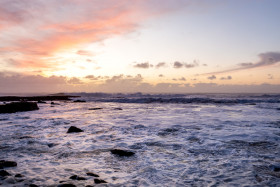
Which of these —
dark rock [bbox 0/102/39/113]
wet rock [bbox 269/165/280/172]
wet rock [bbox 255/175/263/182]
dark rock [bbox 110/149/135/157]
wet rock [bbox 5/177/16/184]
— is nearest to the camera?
wet rock [bbox 5/177/16/184]

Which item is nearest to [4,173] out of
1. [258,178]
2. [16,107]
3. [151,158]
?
[151,158]

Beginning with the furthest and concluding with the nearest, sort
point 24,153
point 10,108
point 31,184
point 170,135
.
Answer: point 10,108 → point 170,135 → point 24,153 → point 31,184

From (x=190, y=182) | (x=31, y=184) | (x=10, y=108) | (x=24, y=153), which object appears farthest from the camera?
(x=10, y=108)

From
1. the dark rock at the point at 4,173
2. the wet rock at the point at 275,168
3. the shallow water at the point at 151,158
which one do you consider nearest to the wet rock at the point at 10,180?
the shallow water at the point at 151,158

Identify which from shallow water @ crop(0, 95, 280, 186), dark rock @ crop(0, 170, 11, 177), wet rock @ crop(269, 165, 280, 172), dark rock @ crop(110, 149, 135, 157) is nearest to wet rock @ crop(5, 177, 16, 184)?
shallow water @ crop(0, 95, 280, 186)

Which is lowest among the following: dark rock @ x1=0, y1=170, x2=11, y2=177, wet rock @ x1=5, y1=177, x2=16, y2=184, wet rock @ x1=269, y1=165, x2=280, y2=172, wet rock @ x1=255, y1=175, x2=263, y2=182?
wet rock @ x1=255, y1=175, x2=263, y2=182

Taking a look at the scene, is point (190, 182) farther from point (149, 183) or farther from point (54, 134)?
Result: point (54, 134)

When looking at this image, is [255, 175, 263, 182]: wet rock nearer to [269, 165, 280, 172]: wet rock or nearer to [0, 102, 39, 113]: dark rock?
[269, 165, 280, 172]: wet rock

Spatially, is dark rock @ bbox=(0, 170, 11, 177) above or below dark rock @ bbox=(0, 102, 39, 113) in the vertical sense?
below

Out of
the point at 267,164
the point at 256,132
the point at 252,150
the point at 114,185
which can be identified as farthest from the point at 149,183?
the point at 256,132

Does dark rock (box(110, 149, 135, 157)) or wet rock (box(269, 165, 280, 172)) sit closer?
Answer: wet rock (box(269, 165, 280, 172))

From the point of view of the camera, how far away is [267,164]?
→ 4980 mm

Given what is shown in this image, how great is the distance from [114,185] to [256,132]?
24.2 ft

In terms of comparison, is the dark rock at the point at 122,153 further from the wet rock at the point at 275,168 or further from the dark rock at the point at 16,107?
the dark rock at the point at 16,107
